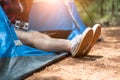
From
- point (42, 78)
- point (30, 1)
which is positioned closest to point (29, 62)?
point (42, 78)

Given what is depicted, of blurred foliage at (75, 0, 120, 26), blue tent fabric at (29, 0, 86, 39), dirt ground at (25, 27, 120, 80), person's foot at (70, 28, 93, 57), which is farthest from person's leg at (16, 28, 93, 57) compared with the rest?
blurred foliage at (75, 0, 120, 26)

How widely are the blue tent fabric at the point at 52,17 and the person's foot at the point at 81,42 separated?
110 centimetres

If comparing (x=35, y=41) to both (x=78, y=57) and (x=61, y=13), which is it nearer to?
(x=78, y=57)

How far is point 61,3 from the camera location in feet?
15.8

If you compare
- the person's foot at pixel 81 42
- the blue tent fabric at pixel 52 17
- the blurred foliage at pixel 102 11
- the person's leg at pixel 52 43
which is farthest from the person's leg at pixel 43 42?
the blurred foliage at pixel 102 11

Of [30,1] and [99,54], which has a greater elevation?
[30,1]

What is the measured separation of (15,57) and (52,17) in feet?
5.43

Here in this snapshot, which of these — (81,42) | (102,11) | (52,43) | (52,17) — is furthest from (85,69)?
(102,11)

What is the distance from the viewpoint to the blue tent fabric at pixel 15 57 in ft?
10.2

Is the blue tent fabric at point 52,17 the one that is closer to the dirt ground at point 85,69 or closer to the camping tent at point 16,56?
the dirt ground at point 85,69

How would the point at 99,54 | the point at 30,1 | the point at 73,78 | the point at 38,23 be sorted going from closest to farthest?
the point at 73,78, the point at 99,54, the point at 30,1, the point at 38,23

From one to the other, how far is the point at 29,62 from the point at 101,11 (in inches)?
278

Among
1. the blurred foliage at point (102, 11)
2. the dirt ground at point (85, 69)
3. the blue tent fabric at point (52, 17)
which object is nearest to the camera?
the dirt ground at point (85, 69)

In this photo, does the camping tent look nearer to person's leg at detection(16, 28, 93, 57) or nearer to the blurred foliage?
person's leg at detection(16, 28, 93, 57)
